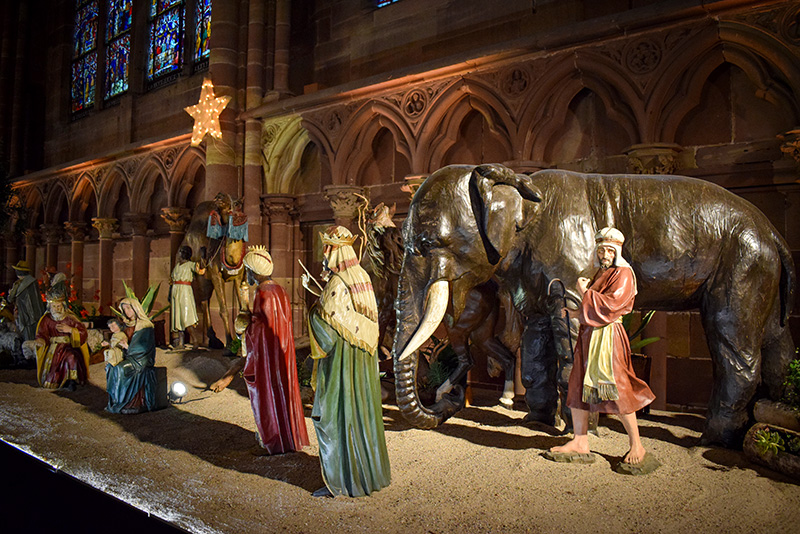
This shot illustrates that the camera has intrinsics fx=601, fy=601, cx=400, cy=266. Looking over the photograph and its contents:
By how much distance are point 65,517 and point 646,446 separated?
12.0ft

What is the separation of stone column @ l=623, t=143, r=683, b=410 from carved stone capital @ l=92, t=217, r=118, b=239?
433 inches

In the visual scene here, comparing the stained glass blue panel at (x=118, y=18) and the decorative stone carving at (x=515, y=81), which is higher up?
the stained glass blue panel at (x=118, y=18)

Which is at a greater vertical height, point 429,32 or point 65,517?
point 429,32

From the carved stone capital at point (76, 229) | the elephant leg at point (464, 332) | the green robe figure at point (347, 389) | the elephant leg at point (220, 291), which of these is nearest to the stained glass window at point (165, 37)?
the carved stone capital at point (76, 229)

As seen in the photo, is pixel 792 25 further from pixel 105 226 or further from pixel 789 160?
pixel 105 226

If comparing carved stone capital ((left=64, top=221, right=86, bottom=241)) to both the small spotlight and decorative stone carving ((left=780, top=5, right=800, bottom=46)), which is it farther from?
decorative stone carving ((left=780, top=5, right=800, bottom=46))

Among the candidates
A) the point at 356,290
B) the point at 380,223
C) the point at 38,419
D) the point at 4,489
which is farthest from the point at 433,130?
the point at 4,489

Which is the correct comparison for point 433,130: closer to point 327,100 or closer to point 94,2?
point 327,100

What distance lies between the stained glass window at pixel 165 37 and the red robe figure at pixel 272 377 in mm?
9585

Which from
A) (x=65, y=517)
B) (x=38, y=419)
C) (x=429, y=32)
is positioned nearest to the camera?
(x=65, y=517)

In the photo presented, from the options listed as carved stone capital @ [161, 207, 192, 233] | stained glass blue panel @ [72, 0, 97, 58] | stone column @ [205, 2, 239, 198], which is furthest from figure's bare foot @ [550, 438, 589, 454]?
stained glass blue panel @ [72, 0, 97, 58]

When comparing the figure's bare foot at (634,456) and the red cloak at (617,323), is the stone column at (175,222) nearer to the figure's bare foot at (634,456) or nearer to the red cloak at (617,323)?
the red cloak at (617,323)

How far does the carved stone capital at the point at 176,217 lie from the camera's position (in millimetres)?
11141

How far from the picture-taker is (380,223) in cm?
574
